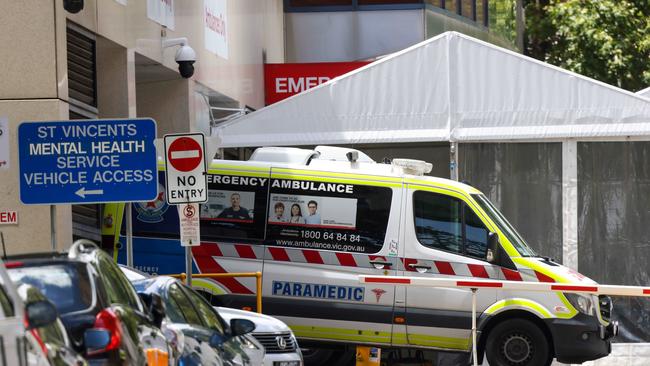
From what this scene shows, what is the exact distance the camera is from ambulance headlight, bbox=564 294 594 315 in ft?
54.4

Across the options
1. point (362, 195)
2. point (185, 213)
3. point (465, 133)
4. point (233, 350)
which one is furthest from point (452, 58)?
point (233, 350)

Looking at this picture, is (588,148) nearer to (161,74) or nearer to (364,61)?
(161,74)

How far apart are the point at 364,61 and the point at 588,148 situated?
905 centimetres

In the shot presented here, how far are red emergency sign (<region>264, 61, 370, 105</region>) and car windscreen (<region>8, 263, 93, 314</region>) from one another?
18.0 meters

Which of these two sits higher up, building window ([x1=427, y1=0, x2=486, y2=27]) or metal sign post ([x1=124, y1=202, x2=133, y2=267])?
building window ([x1=427, y1=0, x2=486, y2=27])

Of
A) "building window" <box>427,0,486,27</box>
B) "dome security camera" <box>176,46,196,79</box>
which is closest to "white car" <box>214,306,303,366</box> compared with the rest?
"dome security camera" <box>176,46,196,79</box>

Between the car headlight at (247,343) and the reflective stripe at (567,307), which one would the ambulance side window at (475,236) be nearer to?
the reflective stripe at (567,307)

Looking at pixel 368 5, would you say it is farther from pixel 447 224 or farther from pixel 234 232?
pixel 234 232

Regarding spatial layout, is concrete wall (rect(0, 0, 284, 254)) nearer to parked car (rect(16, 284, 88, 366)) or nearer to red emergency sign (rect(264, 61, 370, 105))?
red emergency sign (rect(264, 61, 370, 105))

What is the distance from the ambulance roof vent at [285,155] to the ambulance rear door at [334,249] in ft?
1.54

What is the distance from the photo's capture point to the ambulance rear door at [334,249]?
54.5ft

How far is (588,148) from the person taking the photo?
66.2 feet

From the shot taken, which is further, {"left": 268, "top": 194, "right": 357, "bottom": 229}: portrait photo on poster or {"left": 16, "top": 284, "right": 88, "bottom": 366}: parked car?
{"left": 268, "top": 194, "right": 357, "bottom": 229}: portrait photo on poster

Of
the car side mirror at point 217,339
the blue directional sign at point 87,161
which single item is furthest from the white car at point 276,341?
the car side mirror at point 217,339
